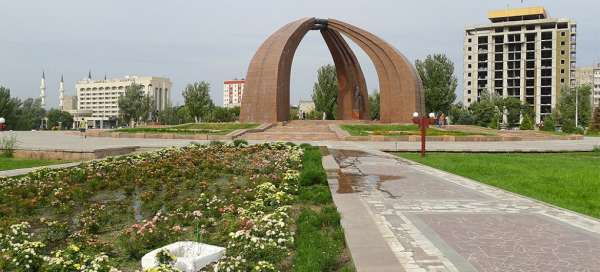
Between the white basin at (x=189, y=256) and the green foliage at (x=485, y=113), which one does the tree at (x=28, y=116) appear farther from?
the white basin at (x=189, y=256)

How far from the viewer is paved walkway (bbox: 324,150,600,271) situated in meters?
3.39

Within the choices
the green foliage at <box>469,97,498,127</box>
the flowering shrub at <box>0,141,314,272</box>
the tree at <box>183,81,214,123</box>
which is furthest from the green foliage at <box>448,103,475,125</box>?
the flowering shrub at <box>0,141,314,272</box>

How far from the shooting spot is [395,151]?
1480cm

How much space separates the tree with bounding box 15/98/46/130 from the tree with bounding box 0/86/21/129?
1.34 metres

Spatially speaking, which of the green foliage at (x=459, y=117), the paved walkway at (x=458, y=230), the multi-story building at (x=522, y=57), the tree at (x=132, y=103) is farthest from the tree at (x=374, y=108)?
the paved walkway at (x=458, y=230)

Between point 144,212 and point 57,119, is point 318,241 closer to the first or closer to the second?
point 144,212

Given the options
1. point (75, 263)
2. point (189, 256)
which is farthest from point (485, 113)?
point (75, 263)

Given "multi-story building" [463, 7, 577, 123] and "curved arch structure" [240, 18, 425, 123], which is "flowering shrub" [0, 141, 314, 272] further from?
"multi-story building" [463, 7, 577, 123]

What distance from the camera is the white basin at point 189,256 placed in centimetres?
323

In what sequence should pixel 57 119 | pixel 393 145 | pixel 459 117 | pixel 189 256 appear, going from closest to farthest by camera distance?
pixel 189 256 → pixel 393 145 → pixel 459 117 → pixel 57 119

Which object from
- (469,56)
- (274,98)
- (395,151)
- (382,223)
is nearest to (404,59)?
(274,98)

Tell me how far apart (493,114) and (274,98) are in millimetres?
32055

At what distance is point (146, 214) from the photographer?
5367 millimetres

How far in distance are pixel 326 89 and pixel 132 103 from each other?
74.9 feet
